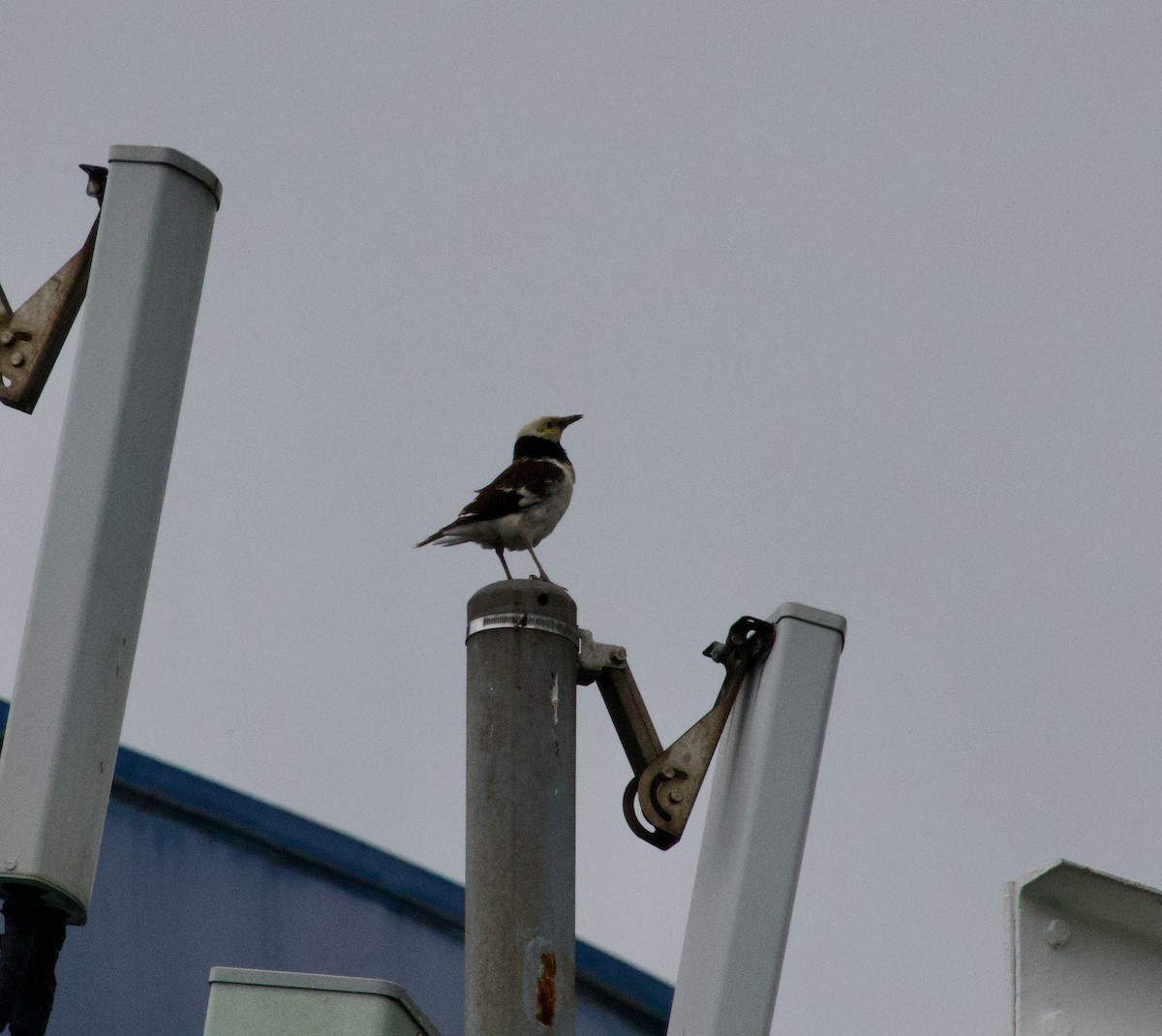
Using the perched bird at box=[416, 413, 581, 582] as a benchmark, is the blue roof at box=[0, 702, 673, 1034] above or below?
below

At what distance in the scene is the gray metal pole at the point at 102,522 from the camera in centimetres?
277

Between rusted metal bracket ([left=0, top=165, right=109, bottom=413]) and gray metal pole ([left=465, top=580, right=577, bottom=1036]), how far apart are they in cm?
123

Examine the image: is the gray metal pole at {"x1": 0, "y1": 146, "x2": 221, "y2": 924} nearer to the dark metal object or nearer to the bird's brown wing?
the dark metal object

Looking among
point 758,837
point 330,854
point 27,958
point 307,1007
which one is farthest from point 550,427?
point 27,958

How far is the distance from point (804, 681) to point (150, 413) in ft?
5.15

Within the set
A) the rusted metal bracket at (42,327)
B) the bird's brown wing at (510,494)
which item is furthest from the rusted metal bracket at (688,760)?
the bird's brown wing at (510,494)

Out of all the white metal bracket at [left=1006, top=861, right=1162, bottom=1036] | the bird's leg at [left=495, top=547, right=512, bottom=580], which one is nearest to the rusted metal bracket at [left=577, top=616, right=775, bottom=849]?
the white metal bracket at [left=1006, top=861, right=1162, bottom=1036]

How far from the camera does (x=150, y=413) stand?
121 inches

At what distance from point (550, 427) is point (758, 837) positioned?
20.2 feet

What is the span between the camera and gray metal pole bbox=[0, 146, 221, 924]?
2768mm

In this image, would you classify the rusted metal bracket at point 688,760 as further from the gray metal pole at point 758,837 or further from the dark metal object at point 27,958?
the dark metal object at point 27,958

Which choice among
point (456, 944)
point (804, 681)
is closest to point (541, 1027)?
point (804, 681)

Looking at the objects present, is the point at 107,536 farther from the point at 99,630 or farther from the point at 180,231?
the point at 180,231

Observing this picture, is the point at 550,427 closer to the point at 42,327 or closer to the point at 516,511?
the point at 516,511
